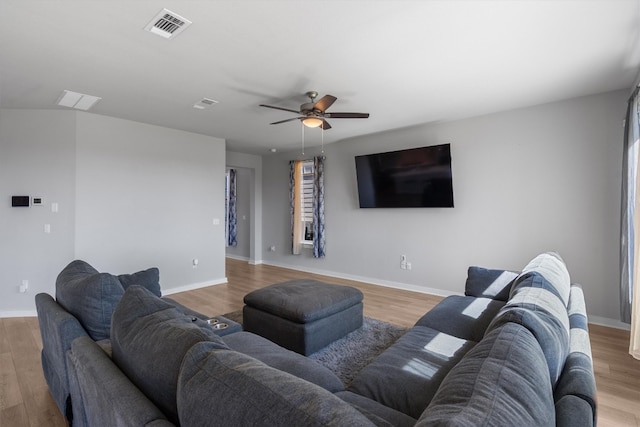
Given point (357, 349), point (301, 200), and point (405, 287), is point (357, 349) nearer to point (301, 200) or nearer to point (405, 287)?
point (405, 287)

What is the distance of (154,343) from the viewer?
1056 millimetres

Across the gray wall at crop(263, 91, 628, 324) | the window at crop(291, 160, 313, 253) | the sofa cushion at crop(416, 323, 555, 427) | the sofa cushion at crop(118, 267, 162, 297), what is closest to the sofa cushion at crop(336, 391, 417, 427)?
the sofa cushion at crop(416, 323, 555, 427)

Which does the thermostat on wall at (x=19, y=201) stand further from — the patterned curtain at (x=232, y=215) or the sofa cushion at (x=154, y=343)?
the patterned curtain at (x=232, y=215)

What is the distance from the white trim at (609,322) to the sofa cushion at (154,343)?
4.39m

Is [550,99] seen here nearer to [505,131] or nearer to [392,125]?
[505,131]

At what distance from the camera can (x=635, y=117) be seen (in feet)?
9.39

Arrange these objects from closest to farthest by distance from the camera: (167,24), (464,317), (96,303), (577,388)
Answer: (577,388) < (96,303) < (167,24) < (464,317)

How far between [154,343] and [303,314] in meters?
1.66

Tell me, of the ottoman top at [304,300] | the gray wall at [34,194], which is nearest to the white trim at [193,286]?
the gray wall at [34,194]

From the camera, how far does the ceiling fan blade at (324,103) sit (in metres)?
2.98

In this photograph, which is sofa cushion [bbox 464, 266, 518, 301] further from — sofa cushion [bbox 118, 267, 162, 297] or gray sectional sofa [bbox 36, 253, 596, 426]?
sofa cushion [bbox 118, 267, 162, 297]

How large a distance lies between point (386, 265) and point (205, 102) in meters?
3.76

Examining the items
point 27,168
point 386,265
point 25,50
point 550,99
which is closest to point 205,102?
point 25,50

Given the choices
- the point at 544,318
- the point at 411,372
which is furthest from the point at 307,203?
the point at 544,318
